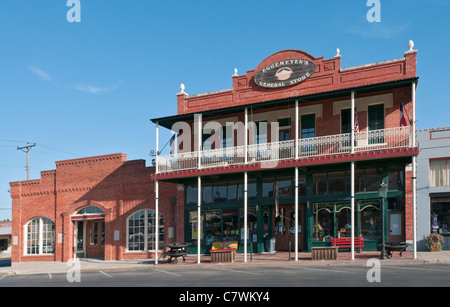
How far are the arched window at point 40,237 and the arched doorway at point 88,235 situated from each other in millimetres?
1781

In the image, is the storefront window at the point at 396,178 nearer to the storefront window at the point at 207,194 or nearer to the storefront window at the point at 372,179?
the storefront window at the point at 372,179

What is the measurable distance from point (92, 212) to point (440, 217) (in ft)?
65.1

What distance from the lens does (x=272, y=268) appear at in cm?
1898

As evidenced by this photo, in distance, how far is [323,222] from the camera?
22344mm

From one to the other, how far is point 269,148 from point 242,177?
7.45ft

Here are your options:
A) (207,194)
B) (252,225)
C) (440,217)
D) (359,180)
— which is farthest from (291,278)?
(440,217)

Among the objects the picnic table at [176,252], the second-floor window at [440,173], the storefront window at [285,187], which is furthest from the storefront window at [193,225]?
the second-floor window at [440,173]

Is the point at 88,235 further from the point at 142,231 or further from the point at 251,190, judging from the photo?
the point at 251,190

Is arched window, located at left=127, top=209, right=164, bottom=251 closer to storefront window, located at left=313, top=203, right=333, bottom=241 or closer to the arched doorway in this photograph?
the arched doorway

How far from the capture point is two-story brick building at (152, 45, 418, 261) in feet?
68.8

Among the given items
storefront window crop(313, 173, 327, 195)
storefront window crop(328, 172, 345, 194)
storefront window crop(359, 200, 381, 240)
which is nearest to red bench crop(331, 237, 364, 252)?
storefront window crop(359, 200, 381, 240)

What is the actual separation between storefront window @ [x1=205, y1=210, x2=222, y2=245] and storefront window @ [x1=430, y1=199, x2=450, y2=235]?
10452 millimetres

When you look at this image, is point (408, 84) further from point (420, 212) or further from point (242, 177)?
point (242, 177)

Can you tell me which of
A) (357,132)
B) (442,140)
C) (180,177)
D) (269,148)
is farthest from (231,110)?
(442,140)
